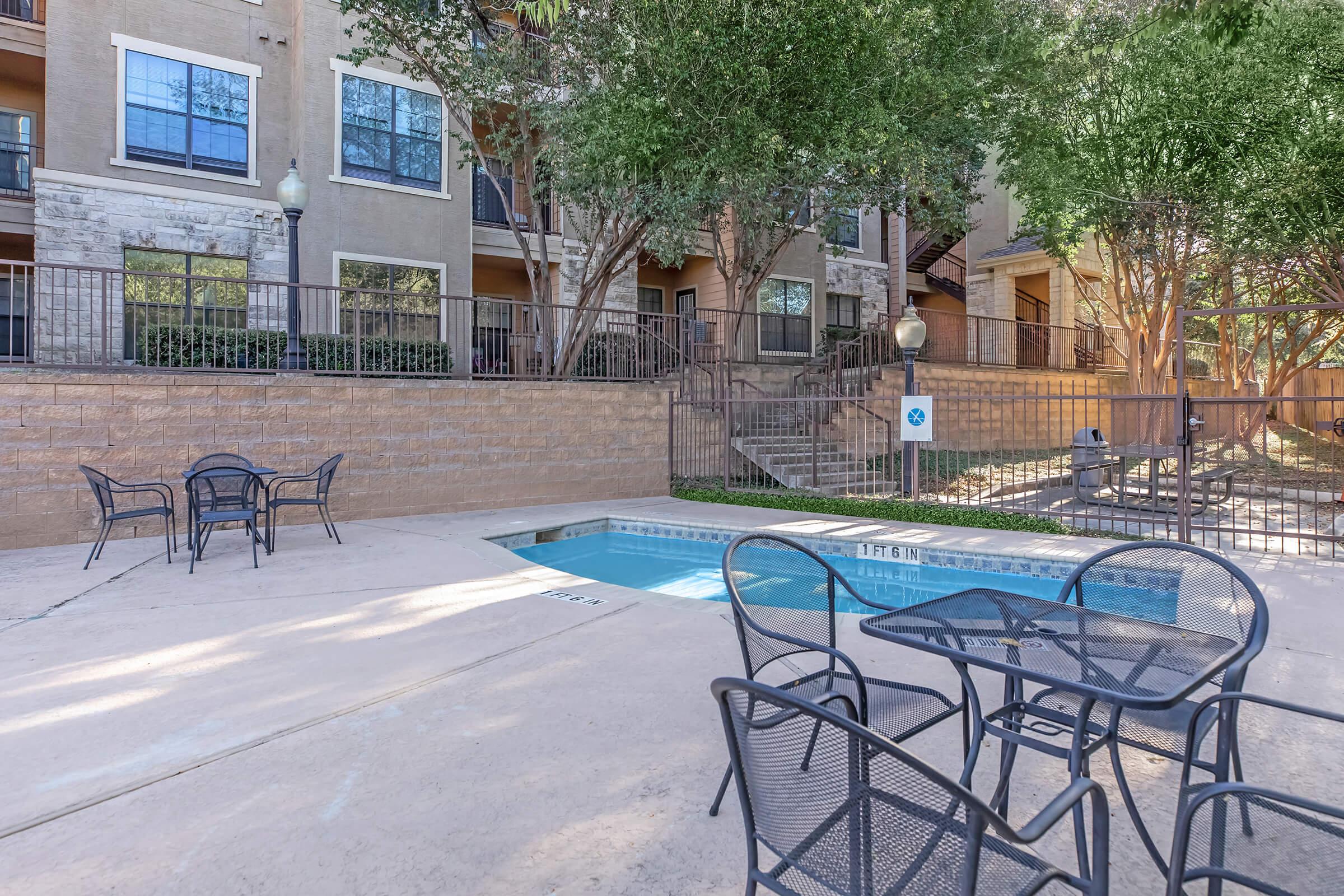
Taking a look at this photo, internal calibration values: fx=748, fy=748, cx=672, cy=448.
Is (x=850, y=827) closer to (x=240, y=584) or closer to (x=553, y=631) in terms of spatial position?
(x=553, y=631)

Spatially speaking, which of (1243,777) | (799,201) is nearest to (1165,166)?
(799,201)

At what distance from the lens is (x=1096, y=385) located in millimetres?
19891

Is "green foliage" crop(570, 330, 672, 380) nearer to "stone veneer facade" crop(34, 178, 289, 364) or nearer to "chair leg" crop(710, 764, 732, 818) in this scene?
"stone veneer facade" crop(34, 178, 289, 364)

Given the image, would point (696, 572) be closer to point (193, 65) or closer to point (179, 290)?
point (179, 290)

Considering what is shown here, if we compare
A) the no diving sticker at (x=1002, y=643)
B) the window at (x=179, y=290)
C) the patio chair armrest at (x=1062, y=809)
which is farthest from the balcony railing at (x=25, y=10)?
the patio chair armrest at (x=1062, y=809)

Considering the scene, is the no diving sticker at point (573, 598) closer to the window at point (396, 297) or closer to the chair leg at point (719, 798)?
the chair leg at point (719, 798)

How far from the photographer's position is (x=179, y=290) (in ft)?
40.3

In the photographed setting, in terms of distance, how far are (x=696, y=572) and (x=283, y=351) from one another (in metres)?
7.45

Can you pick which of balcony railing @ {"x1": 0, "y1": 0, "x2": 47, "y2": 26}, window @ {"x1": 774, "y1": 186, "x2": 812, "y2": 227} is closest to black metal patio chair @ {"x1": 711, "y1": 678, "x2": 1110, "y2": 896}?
window @ {"x1": 774, "y1": 186, "x2": 812, "y2": 227}

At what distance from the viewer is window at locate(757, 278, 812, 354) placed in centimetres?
1897

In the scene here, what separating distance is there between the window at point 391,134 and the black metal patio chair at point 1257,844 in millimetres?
15563

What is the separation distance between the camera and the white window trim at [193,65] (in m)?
12.6

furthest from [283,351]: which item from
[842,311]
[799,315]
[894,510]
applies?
[842,311]

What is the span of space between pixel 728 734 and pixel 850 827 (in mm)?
299
